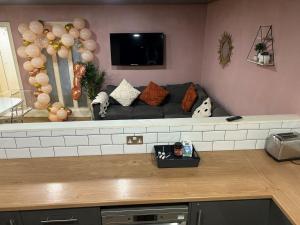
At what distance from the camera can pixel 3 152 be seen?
1.56m

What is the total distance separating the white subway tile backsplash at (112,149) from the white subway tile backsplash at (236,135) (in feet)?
2.41

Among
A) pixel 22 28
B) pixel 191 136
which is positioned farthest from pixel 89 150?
pixel 22 28

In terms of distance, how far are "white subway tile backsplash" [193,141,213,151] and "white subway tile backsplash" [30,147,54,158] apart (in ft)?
3.20

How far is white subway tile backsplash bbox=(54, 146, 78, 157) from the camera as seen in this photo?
5.17 ft

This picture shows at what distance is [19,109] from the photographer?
4254 millimetres

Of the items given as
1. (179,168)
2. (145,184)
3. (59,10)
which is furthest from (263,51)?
(59,10)

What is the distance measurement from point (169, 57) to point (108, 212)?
151 inches

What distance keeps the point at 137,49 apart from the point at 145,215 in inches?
144

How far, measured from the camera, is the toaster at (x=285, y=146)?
4.92 feet

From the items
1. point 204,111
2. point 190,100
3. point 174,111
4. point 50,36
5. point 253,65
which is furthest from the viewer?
point 50,36

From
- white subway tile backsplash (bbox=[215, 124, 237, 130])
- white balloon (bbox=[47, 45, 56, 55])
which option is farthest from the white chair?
white subway tile backsplash (bbox=[215, 124, 237, 130])

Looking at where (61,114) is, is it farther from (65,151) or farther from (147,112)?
Result: (65,151)

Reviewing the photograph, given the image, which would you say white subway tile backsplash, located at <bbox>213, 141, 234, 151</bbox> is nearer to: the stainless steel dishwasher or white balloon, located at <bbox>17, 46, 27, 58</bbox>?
the stainless steel dishwasher

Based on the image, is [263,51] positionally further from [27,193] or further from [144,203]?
[27,193]
